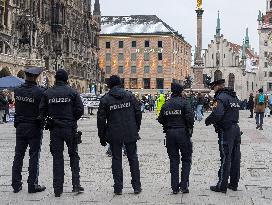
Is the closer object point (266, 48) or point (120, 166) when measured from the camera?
point (120, 166)

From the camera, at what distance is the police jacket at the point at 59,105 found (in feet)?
26.9

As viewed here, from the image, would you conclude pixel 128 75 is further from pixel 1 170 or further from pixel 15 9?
pixel 1 170

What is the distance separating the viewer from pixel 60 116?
324 inches

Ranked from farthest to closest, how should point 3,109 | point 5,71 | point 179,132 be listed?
point 5,71 < point 3,109 < point 179,132

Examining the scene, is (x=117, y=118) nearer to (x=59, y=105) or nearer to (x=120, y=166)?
(x=120, y=166)

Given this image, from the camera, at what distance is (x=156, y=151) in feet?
46.2

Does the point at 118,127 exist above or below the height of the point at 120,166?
above

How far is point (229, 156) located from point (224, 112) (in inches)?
26.6

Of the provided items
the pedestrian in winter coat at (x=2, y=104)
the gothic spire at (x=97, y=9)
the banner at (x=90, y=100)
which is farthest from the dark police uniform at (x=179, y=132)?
the gothic spire at (x=97, y=9)

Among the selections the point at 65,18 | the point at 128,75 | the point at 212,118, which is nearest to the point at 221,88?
the point at 212,118

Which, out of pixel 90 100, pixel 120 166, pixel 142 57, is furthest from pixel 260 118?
pixel 142 57

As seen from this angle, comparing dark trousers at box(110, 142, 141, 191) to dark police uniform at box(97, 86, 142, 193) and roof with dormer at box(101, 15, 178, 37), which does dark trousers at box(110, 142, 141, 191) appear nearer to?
dark police uniform at box(97, 86, 142, 193)

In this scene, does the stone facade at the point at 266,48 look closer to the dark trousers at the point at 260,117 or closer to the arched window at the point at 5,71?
the arched window at the point at 5,71

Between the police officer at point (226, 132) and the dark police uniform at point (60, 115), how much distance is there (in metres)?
2.05
